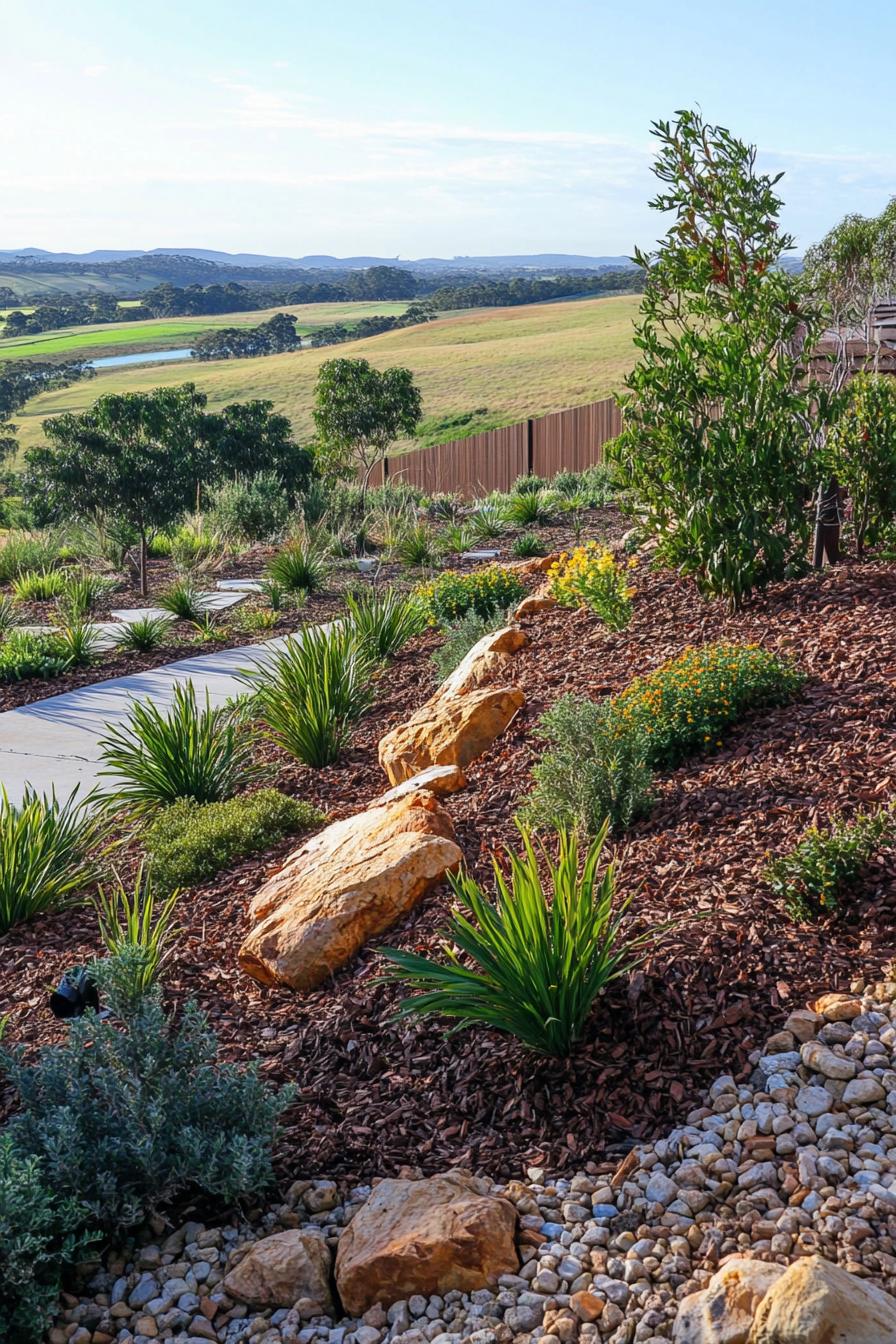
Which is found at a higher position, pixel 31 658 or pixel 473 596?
pixel 473 596

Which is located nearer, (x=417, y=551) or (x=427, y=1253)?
(x=427, y=1253)

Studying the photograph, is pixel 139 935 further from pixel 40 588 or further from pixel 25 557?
pixel 25 557

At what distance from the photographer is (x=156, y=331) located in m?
106

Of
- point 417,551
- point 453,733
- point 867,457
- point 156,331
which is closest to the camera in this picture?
point 453,733

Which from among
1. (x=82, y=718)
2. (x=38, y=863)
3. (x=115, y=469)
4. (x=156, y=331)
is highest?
(x=156, y=331)

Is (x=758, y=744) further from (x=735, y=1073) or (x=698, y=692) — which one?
(x=735, y=1073)

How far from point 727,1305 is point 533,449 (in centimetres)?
2348

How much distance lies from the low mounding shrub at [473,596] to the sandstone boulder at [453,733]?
292 centimetres

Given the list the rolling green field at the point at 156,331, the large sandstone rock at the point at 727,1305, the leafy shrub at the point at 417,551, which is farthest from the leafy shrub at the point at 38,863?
the rolling green field at the point at 156,331

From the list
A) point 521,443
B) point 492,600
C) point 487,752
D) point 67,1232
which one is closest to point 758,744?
point 487,752

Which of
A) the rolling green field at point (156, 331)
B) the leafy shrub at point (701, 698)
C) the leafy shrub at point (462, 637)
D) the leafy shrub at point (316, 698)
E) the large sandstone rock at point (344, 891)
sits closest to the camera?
the large sandstone rock at point (344, 891)

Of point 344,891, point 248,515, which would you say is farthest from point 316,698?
point 248,515

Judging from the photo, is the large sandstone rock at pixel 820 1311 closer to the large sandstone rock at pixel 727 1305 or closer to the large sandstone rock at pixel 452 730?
the large sandstone rock at pixel 727 1305

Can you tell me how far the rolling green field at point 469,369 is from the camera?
54531 mm
